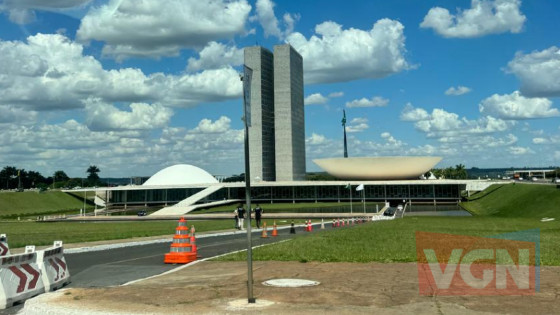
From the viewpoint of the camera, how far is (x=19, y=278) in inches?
470

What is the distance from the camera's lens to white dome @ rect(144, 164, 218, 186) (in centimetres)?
14112

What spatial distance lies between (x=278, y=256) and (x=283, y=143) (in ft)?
486

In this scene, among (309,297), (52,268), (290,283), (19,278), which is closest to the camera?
(309,297)

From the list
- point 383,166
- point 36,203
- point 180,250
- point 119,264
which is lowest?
point 119,264

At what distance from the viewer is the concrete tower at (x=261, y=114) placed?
16225cm

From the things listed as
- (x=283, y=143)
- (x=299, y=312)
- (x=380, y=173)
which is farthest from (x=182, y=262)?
(x=283, y=143)

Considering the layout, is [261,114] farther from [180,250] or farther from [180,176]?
[180,250]

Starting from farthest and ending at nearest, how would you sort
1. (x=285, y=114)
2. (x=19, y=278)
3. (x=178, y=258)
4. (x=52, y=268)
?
(x=285, y=114) → (x=178, y=258) → (x=52, y=268) → (x=19, y=278)

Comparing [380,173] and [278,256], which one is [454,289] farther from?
[380,173]

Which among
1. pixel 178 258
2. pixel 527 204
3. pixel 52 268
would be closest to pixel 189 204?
pixel 527 204

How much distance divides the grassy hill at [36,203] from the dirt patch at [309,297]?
95219 mm

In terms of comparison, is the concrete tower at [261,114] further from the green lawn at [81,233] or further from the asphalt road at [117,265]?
the asphalt road at [117,265]

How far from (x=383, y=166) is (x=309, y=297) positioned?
115 metres

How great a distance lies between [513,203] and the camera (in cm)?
7644
